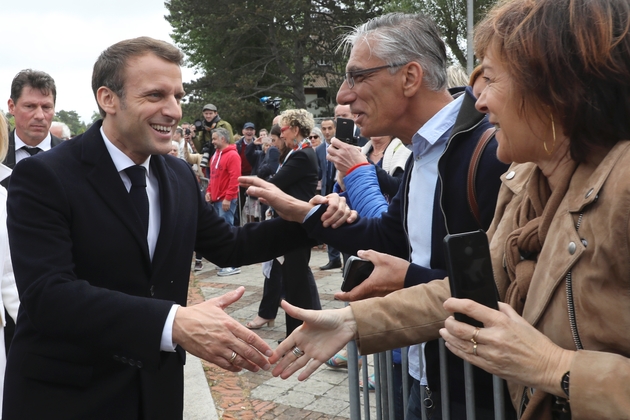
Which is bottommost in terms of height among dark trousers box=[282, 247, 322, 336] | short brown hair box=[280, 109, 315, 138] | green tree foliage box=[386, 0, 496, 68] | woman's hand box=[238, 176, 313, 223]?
dark trousers box=[282, 247, 322, 336]

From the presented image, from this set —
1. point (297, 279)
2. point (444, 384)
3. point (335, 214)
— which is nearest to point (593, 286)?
point (444, 384)

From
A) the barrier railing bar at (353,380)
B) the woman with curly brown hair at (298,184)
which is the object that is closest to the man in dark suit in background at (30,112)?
the woman with curly brown hair at (298,184)

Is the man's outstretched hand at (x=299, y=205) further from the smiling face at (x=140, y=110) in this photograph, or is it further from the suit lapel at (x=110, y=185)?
the suit lapel at (x=110, y=185)

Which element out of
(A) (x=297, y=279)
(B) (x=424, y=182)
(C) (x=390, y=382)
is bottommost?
(A) (x=297, y=279)

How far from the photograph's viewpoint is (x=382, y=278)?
7.29 ft

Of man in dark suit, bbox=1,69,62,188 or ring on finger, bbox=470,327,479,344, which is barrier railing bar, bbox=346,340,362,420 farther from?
→ man in dark suit, bbox=1,69,62,188

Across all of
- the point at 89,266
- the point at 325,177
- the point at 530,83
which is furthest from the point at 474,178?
the point at 325,177

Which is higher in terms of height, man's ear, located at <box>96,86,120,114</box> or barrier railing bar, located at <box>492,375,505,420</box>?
man's ear, located at <box>96,86,120,114</box>

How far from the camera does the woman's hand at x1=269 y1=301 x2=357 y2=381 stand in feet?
6.48

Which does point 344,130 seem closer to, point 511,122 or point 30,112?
point 30,112

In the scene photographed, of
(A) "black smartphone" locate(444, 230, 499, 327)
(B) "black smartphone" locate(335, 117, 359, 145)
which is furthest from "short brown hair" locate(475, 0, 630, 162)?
(B) "black smartphone" locate(335, 117, 359, 145)

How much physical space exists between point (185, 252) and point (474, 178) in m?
1.24

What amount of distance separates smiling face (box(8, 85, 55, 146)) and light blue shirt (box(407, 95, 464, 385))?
3890 mm

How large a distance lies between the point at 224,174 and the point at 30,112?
19.0 ft
